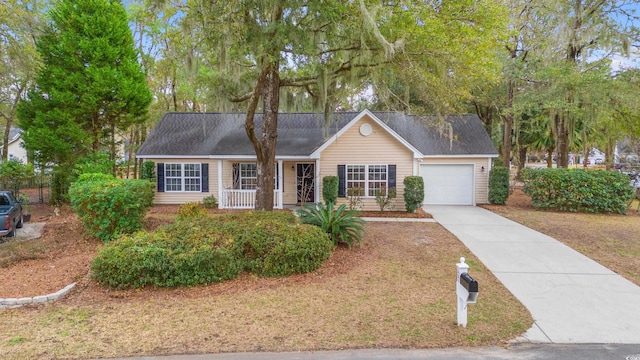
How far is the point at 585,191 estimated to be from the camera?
1220cm

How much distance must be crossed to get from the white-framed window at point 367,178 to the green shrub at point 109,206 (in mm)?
7568

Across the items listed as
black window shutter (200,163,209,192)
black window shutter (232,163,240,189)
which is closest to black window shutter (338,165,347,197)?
black window shutter (232,163,240,189)

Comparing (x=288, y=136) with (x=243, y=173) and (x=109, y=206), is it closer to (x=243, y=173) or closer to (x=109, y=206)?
(x=243, y=173)

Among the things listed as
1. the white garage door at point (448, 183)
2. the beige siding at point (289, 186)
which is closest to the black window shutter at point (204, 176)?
the beige siding at point (289, 186)

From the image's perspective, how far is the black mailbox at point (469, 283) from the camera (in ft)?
12.0

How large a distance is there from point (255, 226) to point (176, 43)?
18.0 ft

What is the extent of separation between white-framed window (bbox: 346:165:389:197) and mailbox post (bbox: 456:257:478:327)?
30.3 ft

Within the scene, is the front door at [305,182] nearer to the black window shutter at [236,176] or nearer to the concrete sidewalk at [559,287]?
the black window shutter at [236,176]

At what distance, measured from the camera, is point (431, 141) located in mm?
14984

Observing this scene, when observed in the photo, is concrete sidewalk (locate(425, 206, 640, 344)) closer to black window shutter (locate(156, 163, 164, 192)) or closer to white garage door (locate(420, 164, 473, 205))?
white garage door (locate(420, 164, 473, 205))

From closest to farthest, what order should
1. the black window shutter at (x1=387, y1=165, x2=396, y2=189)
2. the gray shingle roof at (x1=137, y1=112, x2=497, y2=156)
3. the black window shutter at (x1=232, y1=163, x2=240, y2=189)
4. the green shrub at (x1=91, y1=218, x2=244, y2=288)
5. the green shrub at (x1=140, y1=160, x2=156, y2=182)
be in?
the green shrub at (x1=91, y1=218, x2=244, y2=288), the black window shutter at (x1=387, y1=165, x2=396, y2=189), the green shrub at (x1=140, y1=160, x2=156, y2=182), the gray shingle roof at (x1=137, y1=112, x2=497, y2=156), the black window shutter at (x1=232, y1=163, x2=240, y2=189)

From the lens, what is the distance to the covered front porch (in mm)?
13459

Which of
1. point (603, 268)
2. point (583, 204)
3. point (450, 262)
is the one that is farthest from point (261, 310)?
point (583, 204)

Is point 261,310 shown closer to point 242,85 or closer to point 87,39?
point 242,85
